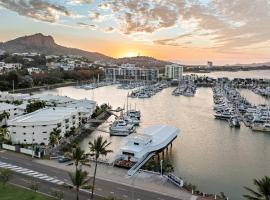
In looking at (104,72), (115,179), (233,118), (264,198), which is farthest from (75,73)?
(264,198)

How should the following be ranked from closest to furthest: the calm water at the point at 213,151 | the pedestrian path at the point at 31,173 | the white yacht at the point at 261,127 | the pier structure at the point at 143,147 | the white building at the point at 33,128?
the pedestrian path at the point at 31,173 → the calm water at the point at 213,151 → the pier structure at the point at 143,147 → the white building at the point at 33,128 → the white yacht at the point at 261,127

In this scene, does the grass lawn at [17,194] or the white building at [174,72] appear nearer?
the grass lawn at [17,194]

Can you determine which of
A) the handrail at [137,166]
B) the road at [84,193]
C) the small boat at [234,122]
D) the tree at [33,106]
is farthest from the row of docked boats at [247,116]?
the road at [84,193]

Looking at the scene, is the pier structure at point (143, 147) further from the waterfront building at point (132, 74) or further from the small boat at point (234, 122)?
the waterfront building at point (132, 74)

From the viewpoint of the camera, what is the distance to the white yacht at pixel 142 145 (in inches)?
1277

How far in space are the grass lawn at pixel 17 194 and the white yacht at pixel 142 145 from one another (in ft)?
35.7

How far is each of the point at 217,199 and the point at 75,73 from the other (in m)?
116

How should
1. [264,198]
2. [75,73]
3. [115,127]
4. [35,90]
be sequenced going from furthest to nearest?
[75,73], [35,90], [115,127], [264,198]

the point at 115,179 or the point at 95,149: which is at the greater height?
the point at 95,149

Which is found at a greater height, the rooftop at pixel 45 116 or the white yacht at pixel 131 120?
the rooftop at pixel 45 116

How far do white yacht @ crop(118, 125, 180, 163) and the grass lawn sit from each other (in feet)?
35.7

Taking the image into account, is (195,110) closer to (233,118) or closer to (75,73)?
(233,118)

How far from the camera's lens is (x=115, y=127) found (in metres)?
47.9

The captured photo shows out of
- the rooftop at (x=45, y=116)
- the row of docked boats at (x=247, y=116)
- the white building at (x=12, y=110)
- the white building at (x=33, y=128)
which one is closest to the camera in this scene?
the white building at (x=33, y=128)
